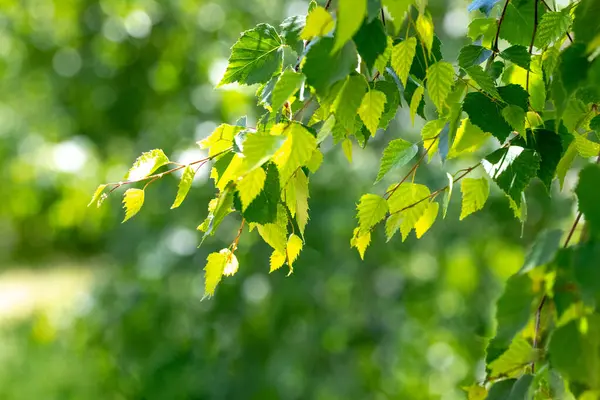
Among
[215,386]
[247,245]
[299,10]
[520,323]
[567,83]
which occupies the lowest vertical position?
[215,386]

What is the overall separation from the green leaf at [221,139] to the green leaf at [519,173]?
0.23m

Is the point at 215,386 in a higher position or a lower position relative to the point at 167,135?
lower

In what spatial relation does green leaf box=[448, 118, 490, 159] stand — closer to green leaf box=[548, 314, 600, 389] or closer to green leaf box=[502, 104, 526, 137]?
green leaf box=[502, 104, 526, 137]

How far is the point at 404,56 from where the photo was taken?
0.66 meters

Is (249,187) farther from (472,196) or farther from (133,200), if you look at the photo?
(472,196)

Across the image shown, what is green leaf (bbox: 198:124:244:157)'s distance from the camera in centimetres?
67

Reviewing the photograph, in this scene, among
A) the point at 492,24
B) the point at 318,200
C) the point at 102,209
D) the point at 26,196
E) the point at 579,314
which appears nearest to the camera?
the point at 579,314

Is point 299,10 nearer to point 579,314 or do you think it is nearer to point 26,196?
point 26,196

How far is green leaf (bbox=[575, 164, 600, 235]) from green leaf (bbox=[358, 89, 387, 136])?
0.72 feet

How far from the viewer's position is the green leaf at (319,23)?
58 centimetres

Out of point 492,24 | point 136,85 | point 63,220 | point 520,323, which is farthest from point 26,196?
point 520,323

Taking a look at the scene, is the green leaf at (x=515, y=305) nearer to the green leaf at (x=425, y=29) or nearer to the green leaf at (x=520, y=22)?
the green leaf at (x=425, y=29)

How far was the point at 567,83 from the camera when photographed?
1.81ft

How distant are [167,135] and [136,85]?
567 millimetres
